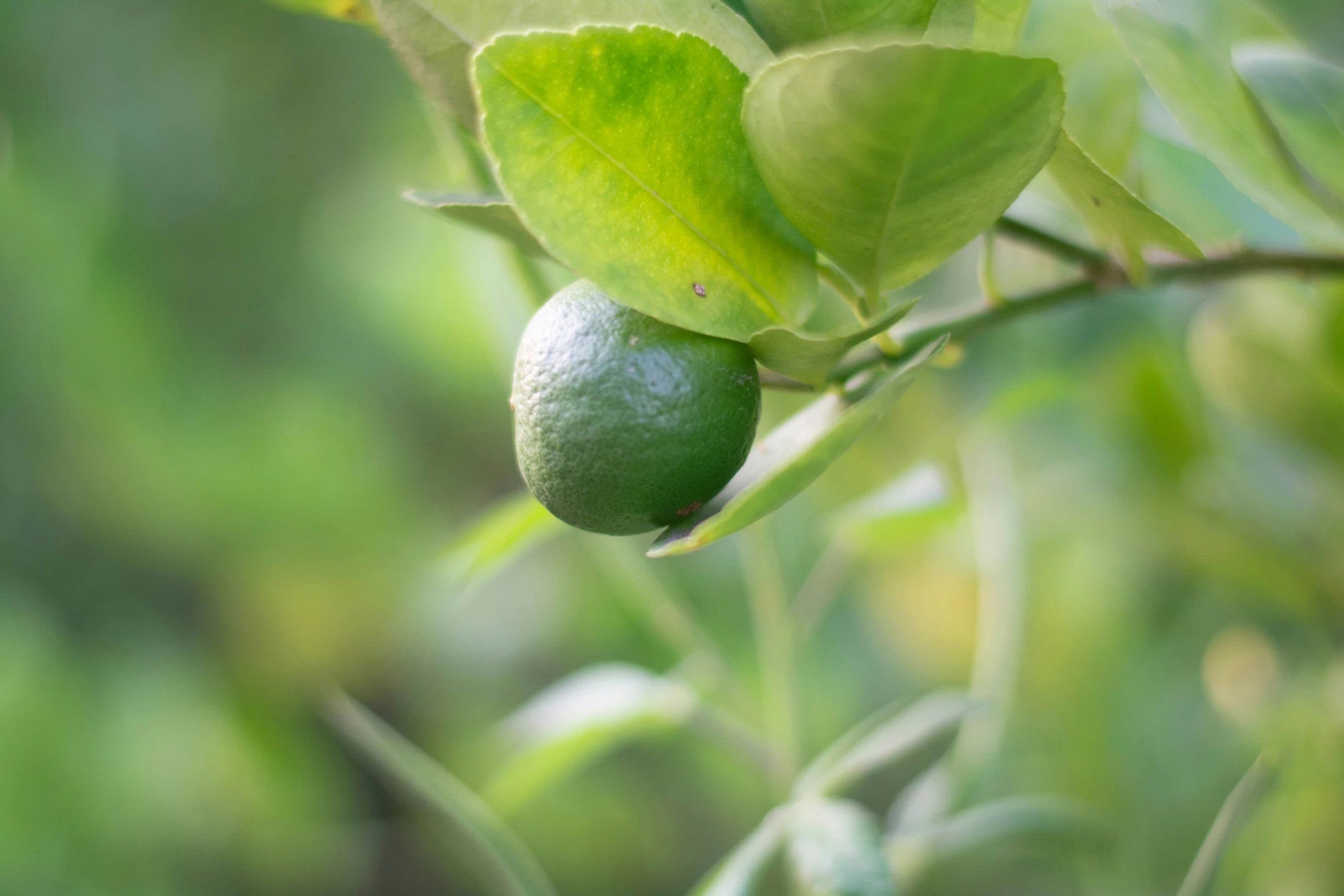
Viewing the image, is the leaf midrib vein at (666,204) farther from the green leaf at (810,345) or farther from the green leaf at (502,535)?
the green leaf at (502,535)

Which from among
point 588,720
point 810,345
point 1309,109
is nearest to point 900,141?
point 810,345

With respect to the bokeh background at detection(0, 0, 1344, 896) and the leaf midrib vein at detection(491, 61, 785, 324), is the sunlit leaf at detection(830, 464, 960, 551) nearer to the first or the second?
the bokeh background at detection(0, 0, 1344, 896)

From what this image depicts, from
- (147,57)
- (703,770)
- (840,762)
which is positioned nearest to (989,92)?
(840,762)

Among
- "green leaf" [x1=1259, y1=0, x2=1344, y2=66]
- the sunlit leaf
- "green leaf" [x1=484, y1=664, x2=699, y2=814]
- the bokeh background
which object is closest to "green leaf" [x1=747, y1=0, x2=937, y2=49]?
the bokeh background

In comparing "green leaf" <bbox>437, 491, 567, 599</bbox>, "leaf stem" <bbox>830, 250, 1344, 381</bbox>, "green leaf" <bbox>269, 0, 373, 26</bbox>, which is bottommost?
"green leaf" <bbox>437, 491, 567, 599</bbox>

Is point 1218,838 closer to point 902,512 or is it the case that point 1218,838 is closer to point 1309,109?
point 902,512

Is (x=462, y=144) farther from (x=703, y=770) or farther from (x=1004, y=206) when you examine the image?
(x=703, y=770)

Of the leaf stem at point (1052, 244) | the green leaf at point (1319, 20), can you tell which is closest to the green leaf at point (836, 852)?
the leaf stem at point (1052, 244)
